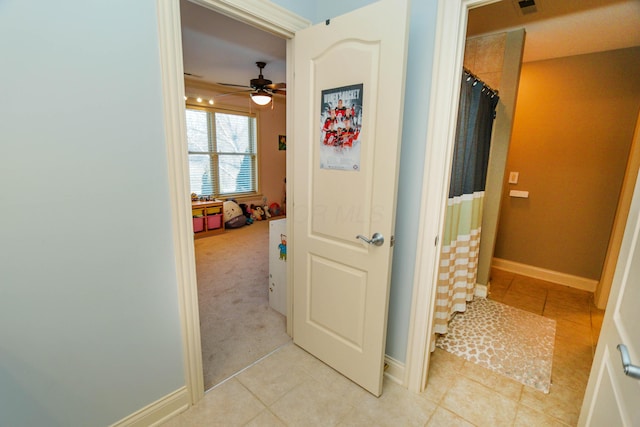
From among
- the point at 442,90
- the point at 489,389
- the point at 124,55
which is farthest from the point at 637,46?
the point at 124,55

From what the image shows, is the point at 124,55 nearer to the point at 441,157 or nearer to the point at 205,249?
the point at 441,157

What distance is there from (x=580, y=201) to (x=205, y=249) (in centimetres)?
459

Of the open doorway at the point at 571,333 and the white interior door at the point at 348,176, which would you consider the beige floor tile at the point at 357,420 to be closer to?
the white interior door at the point at 348,176

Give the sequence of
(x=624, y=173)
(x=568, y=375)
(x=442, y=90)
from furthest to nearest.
Answer: (x=624, y=173), (x=568, y=375), (x=442, y=90)

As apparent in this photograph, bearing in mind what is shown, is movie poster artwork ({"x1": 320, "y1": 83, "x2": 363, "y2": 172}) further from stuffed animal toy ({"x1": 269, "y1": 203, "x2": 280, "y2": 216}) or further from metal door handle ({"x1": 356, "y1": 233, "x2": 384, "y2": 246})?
stuffed animal toy ({"x1": 269, "y1": 203, "x2": 280, "y2": 216})

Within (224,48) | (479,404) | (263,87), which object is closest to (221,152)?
(263,87)

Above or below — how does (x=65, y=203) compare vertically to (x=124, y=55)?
below

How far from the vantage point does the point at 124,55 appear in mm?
1150

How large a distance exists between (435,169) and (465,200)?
1058mm

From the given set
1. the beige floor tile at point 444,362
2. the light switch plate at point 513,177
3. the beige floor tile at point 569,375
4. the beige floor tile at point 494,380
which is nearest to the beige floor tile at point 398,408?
the beige floor tile at point 444,362

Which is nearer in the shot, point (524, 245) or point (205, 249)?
point (524, 245)

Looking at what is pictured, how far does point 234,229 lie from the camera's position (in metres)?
5.24

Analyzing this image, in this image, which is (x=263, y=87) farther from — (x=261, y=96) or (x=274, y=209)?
(x=274, y=209)

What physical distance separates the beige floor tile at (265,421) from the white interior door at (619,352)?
4.35 ft
